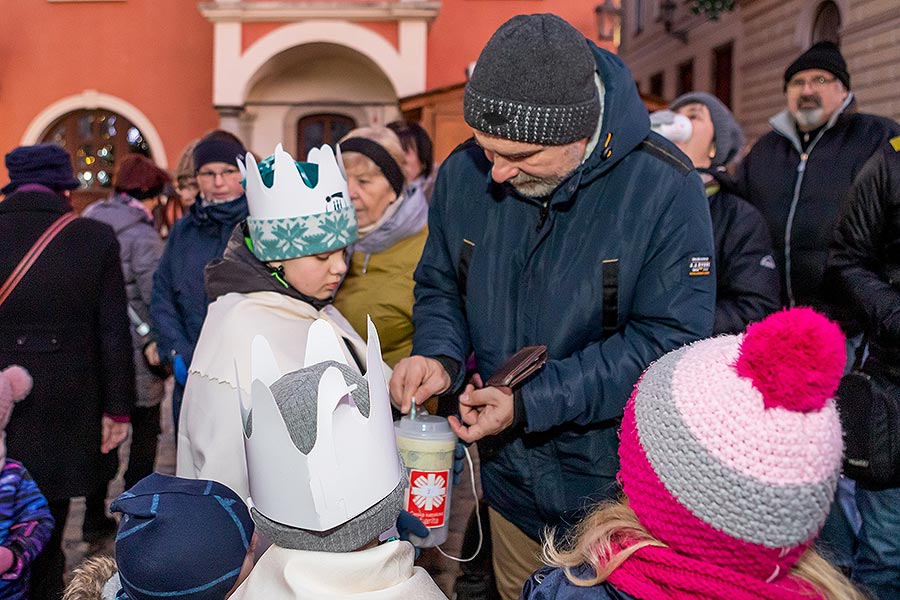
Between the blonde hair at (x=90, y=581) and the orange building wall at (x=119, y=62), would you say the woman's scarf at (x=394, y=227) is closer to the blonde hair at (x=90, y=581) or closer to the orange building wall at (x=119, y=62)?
the blonde hair at (x=90, y=581)

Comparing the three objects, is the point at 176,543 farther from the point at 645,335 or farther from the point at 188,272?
the point at 188,272

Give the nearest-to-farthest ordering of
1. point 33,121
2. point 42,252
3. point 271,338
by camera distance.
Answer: point 271,338 → point 42,252 → point 33,121

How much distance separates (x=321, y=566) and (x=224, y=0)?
14219 mm

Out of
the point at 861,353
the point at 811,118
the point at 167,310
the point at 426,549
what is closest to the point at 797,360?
the point at 861,353

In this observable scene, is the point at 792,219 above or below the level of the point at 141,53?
below

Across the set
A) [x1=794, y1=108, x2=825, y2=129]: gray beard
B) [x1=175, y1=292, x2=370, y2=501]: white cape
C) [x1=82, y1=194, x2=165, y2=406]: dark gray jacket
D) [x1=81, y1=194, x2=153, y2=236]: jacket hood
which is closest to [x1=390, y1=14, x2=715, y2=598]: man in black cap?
[x1=175, y1=292, x2=370, y2=501]: white cape

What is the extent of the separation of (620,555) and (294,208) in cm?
150

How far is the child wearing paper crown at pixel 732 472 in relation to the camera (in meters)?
1.35

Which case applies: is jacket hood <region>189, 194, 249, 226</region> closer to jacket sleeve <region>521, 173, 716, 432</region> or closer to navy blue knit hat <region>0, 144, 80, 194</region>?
navy blue knit hat <region>0, 144, 80, 194</region>

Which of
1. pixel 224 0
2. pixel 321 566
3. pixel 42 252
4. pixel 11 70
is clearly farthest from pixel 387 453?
pixel 11 70

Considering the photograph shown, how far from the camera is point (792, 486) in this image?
4.49 ft

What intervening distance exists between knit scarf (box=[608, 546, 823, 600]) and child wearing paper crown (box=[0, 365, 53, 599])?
177 centimetres

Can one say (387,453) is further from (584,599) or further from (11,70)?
(11,70)

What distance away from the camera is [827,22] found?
12273 mm
